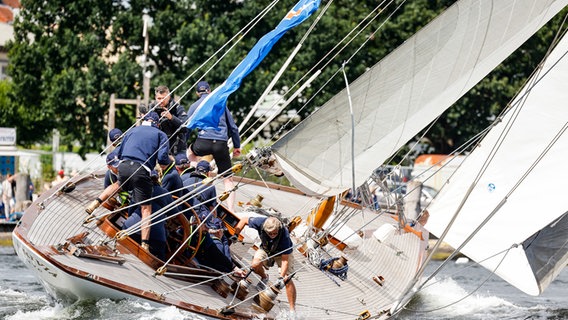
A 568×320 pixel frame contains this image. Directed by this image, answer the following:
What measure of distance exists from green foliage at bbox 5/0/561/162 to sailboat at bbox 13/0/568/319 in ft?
66.6

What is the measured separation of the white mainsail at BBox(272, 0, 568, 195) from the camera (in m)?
12.4

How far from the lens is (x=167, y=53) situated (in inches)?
1460

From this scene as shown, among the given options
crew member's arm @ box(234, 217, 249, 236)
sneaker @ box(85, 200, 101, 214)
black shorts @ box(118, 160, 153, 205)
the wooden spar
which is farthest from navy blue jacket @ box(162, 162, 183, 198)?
the wooden spar

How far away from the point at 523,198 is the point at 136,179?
4.89 meters

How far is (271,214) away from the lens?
15062 millimetres

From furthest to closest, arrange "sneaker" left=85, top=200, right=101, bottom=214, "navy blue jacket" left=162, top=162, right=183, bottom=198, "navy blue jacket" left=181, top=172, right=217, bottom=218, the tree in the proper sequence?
the tree
"navy blue jacket" left=181, top=172, right=217, bottom=218
"navy blue jacket" left=162, top=162, right=183, bottom=198
"sneaker" left=85, top=200, right=101, bottom=214

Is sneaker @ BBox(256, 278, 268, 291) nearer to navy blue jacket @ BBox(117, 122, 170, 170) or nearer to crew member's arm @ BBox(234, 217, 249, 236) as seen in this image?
crew member's arm @ BBox(234, 217, 249, 236)

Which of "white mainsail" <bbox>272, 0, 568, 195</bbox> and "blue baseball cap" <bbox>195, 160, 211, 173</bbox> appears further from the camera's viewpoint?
"blue baseball cap" <bbox>195, 160, 211, 173</bbox>

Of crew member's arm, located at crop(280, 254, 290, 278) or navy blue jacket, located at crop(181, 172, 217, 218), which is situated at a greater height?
navy blue jacket, located at crop(181, 172, 217, 218)

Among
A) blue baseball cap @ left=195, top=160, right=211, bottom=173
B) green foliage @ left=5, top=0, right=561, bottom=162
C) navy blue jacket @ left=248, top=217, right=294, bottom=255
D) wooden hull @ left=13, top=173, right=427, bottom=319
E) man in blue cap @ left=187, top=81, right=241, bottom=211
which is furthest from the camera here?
green foliage @ left=5, top=0, right=561, bottom=162

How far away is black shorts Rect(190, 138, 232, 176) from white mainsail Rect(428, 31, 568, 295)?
2771mm

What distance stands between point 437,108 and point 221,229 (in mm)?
2850

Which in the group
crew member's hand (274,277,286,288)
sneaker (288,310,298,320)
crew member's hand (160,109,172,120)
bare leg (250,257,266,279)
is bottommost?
sneaker (288,310,298,320)

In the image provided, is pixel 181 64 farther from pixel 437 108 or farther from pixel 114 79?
pixel 437 108
